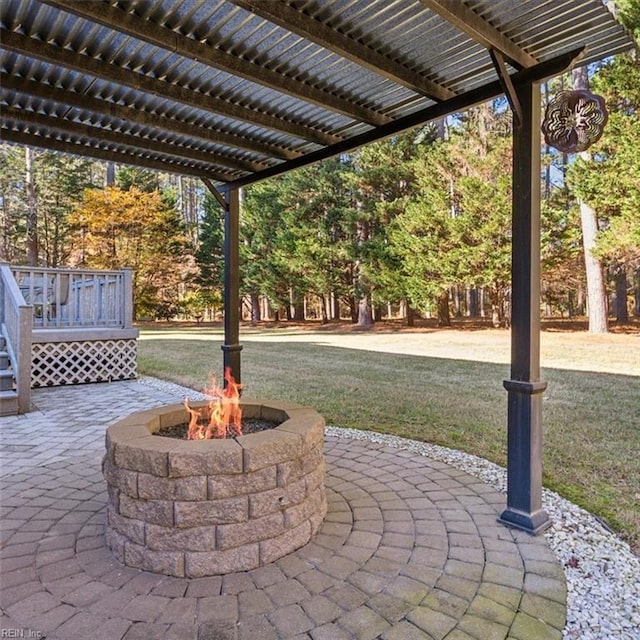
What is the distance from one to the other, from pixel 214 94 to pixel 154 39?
94 cm

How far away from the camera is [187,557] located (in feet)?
7.06

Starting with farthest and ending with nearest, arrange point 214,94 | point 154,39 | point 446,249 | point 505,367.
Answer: point 446,249, point 505,367, point 214,94, point 154,39

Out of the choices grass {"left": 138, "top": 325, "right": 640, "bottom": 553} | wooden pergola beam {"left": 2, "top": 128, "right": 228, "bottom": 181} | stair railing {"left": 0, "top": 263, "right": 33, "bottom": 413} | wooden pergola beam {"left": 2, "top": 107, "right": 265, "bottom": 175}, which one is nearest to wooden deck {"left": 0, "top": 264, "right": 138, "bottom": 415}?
stair railing {"left": 0, "top": 263, "right": 33, "bottom": 413}

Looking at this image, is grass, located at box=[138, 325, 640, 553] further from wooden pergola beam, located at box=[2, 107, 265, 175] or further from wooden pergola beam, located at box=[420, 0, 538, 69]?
wooden pergola beam, located at box=[2, 107, 265, 175]

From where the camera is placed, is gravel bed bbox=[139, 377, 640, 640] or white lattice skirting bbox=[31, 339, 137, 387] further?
white lattice skirting bbox=[31, 339, 137, 387]

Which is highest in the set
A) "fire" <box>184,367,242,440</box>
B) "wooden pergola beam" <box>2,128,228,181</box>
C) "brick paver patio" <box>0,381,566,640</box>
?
"wooden pergola beam" <box>2,128,228,181</box>

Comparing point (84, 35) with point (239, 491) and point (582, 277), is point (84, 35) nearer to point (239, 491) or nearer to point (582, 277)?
point (239, 491)

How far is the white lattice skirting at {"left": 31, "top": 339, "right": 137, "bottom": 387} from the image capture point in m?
6.87

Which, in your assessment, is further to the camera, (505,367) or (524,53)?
(505,367)

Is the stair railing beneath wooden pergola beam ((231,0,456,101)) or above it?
beneath

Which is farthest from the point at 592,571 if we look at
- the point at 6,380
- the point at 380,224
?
the point at 380,224

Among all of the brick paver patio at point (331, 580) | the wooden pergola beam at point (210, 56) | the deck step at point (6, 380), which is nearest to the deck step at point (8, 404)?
the deck step at point (6, 380)

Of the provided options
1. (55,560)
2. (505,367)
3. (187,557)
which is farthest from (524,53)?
(505,367)

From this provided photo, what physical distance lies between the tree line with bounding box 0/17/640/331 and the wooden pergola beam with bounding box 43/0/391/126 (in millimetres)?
11293
